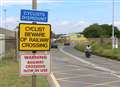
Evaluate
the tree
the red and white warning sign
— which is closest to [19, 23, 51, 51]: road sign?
the red and white warning sign

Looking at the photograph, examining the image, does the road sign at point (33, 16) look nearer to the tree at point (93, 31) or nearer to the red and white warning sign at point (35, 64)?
the red and white warning sign at point (35, 64)

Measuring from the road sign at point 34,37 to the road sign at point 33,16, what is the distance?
0.78ft

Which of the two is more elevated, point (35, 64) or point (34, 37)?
point (34, 37)

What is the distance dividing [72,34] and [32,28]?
416 feet

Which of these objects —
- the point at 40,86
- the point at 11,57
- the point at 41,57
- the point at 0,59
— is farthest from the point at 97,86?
the point at 11,57

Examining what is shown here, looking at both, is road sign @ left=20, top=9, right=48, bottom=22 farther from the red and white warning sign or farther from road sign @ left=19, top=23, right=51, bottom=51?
the red and white warning sign

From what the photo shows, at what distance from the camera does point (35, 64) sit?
11070 mm

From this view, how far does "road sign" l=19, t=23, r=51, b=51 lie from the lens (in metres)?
11.0

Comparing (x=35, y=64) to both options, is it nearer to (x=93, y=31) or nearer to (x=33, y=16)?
(x=33, y=16)

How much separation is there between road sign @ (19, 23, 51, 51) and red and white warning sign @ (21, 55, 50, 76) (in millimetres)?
198

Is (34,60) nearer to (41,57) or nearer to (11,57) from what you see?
(41,57)

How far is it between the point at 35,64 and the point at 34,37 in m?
0.65

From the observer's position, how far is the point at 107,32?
512ft

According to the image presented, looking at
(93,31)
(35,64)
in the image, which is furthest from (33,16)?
(93,31)
